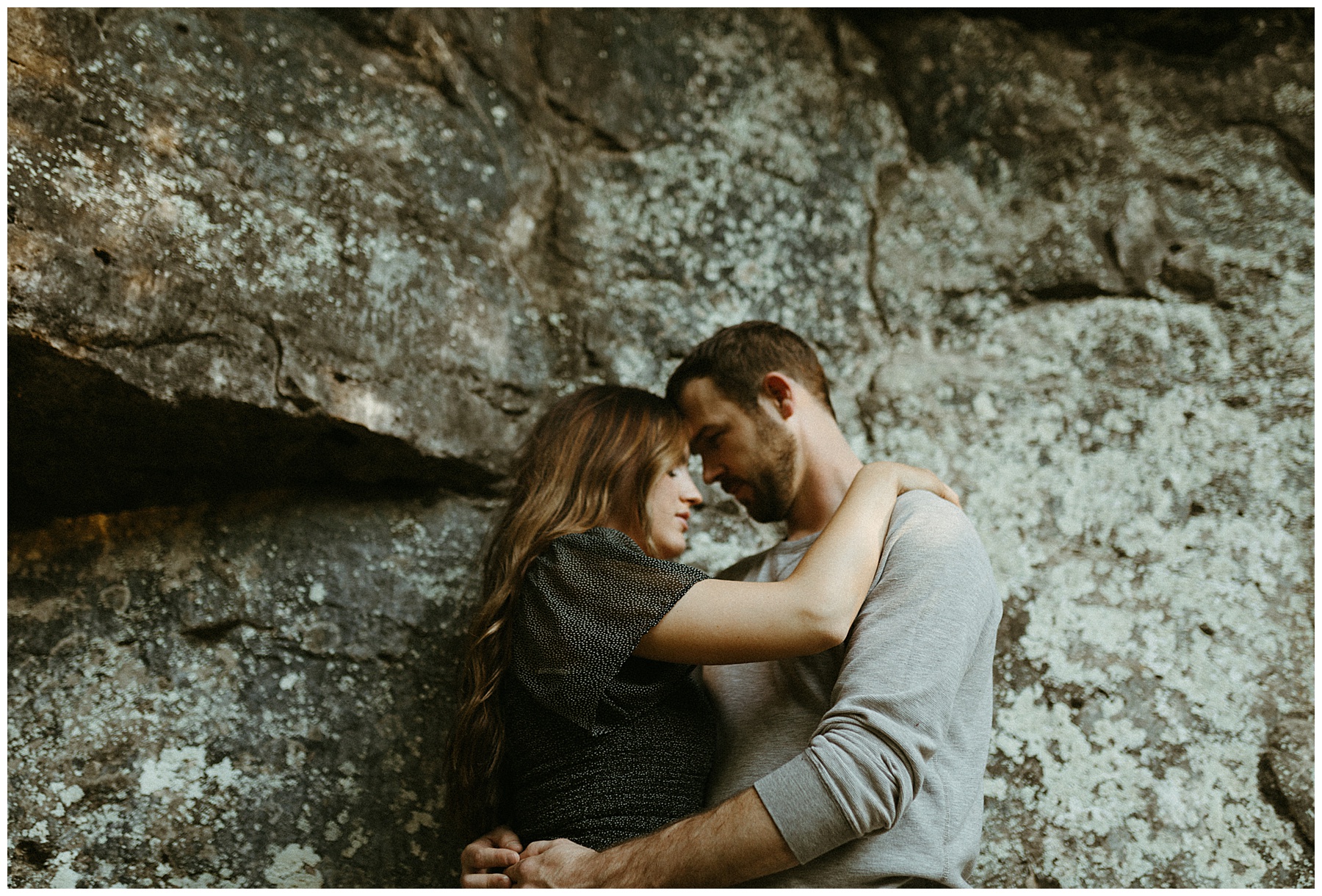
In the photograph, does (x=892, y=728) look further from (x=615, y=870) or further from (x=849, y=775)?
(x=615, y=870)

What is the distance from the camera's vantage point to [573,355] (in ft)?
7.22

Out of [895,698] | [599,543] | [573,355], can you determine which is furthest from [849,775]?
[573,355]

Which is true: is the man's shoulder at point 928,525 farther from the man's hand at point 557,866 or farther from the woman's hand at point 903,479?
the man's hand at point 557,866

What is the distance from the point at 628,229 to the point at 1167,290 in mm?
1424

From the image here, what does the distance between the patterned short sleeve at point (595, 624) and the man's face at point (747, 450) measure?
0.40m

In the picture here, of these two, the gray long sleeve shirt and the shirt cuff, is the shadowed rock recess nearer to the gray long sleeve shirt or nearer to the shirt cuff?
the gray long sleeve shirt

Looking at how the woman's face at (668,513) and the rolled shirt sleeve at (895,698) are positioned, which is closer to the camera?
the rolled shirt sleeve at (895,698)

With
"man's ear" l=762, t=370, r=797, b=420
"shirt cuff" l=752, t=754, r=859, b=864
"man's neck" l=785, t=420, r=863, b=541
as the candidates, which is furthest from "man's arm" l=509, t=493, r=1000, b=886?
"man's ear" l=762, t=370, r=797, b=420

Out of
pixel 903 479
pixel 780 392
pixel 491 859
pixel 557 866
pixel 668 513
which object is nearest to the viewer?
pixel 557 866

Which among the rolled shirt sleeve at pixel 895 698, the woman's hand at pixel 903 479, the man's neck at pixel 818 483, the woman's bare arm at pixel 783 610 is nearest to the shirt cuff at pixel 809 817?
the rolled shirt sleeve at pixel 895 698

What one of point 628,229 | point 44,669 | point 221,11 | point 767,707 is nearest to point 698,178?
point 628,229

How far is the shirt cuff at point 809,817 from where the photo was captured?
1.28 m

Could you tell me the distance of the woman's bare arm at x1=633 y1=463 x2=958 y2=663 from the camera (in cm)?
137

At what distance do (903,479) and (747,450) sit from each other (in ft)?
1.16
